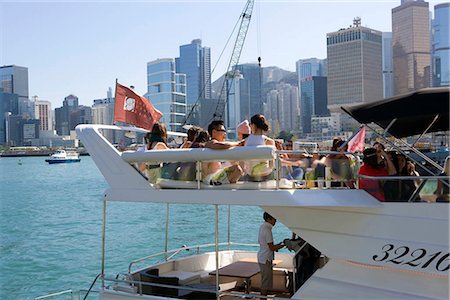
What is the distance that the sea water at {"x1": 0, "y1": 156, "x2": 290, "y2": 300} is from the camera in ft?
54.1

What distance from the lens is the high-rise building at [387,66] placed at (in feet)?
511

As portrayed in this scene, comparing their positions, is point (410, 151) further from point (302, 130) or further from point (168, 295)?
point (302, 130)

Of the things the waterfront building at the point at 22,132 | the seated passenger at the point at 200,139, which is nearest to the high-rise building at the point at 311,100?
the waterfront building at the point at 22,132

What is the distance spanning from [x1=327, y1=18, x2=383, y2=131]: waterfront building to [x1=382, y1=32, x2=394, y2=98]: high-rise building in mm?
2315

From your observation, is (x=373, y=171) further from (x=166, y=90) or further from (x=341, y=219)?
(x=166, y=90)

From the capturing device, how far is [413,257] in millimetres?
5410

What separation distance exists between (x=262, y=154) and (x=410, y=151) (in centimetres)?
198

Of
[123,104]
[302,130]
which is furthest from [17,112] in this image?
[123,104]

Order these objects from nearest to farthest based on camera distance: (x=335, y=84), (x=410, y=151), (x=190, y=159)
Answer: (x=190, y=159) → (x=410, y=151) → (x=335, y=84)

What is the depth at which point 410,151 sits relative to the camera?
21.7 feet

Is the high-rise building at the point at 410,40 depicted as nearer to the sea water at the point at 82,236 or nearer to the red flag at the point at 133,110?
the sea water at the point at 82,236

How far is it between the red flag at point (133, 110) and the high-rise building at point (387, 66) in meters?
149

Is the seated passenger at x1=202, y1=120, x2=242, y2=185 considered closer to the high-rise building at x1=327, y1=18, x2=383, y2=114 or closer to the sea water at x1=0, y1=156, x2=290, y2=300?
the sea water at x1=0, y1=156, x2=290, y2=300

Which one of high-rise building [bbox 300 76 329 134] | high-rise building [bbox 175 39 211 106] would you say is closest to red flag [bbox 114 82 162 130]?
high-rise building [bbox 300 76 329 134]
